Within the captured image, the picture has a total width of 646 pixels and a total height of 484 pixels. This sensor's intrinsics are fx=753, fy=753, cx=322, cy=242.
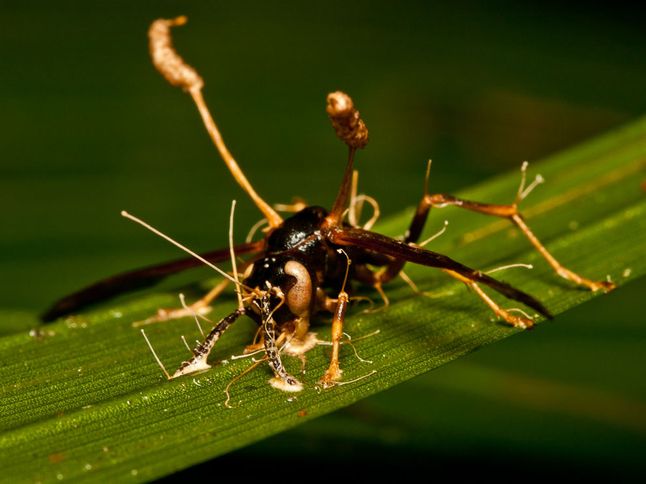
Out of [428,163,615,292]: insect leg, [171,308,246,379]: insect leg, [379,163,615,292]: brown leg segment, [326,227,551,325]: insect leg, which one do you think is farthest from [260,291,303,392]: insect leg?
[428,163,615,292]: insect leg

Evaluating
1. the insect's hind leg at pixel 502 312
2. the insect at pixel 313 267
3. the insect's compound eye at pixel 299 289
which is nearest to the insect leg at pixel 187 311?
the insect at pixel 313 267

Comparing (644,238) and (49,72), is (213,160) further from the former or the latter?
(644,238)

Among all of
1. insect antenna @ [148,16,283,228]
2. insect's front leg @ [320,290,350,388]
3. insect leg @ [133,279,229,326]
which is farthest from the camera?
insect leg @ [133,279,229,326]

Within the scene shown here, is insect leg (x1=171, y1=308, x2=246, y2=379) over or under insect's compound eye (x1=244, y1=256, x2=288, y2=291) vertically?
under

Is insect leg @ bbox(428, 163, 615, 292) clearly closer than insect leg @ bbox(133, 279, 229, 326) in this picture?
Yes

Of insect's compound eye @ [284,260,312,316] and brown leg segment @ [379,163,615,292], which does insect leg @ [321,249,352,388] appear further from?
brown leg segment @ [379,163,615,292]

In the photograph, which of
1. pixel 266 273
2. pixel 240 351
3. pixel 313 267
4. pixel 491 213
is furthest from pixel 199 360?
pixel 491 213

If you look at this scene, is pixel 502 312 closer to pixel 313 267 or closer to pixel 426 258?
pixel 426 258
